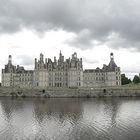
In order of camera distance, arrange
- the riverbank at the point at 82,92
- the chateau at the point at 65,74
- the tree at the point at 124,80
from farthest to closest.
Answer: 1. the tree at the point at 124,80
2. the chateau at the point at 65,74
3. the riverbank at the point at 82,92

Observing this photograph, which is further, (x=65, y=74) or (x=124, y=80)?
(x=124, y=80)

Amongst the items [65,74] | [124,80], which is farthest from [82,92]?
Answer: [124,80]

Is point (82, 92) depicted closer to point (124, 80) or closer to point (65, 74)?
point (65, 74)

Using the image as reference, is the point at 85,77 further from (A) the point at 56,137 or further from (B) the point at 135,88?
(A) the point at 56,137

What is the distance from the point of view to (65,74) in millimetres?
101188

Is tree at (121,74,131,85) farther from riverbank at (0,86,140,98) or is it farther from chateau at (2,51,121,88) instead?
riverbank at (0,86,140,98)

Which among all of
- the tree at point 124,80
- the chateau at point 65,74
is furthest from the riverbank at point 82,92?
the tree at point 124,80

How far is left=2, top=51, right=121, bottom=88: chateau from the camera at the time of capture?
9938 centimetres

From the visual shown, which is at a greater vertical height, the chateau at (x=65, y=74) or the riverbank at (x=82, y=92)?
the chateau at (x=65, y=74)

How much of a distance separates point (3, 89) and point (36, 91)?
11.6 meters

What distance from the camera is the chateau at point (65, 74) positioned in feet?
326

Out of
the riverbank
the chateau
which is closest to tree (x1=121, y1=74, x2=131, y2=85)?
the chateau

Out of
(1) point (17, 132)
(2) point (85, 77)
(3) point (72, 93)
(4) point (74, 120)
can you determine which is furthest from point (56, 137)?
(2) point (85, 77)

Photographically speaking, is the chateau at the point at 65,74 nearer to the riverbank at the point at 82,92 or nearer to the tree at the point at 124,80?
the tree at the point at 124,80
